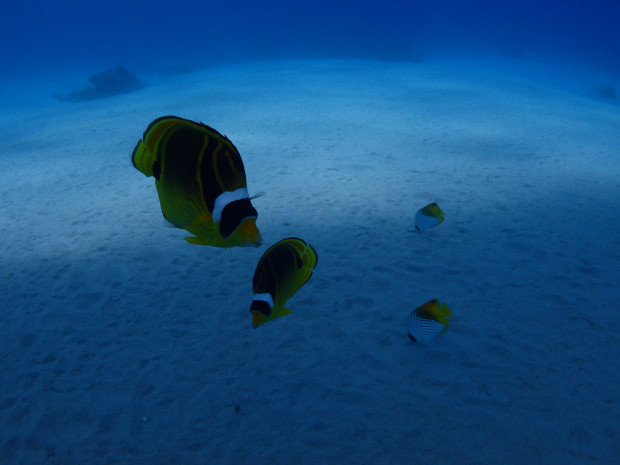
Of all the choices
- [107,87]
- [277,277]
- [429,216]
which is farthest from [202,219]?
[107,87]

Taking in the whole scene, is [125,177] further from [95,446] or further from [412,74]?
[412,74]

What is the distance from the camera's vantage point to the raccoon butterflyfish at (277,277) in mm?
1923

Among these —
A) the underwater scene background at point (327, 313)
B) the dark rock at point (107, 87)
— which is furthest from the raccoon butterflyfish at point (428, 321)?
the dark rock at point (107, 87)

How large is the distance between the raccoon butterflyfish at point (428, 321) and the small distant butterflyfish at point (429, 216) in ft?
5.99

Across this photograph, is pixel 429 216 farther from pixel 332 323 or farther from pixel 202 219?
pixel 202 219

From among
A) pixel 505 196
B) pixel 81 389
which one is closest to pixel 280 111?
pixel 505 196

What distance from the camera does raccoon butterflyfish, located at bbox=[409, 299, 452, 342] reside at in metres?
3.20

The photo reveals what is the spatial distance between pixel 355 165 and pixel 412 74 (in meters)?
18.3

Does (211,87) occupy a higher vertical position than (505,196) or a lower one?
higher

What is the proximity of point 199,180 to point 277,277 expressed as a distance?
3.06 ft

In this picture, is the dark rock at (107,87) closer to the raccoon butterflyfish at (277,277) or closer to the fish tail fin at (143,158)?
the raccoon butterflyfish at (277,277)

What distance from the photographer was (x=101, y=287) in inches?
192

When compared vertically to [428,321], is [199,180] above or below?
above

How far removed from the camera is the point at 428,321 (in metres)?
3.26
